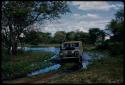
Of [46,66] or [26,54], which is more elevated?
[26,54]

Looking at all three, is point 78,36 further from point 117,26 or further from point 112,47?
point 117,26

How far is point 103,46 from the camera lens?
26.2ft

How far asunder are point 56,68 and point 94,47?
297 inches

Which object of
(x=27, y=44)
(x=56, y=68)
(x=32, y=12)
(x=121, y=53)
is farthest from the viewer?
(x=56, y=68)

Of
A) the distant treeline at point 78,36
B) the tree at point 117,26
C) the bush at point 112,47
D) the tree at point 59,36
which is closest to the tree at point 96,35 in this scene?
the distant treeline at point 78,36

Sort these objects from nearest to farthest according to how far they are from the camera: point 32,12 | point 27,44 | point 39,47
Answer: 1. point 39,47
2. point 27,44
3. point 32,12

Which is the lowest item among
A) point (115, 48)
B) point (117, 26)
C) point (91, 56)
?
point (91, 56)

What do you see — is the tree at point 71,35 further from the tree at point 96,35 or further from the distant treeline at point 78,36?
the tree at point 96,35

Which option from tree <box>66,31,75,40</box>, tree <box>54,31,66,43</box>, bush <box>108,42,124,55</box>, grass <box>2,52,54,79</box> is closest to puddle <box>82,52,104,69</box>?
bush <box>108,42,124,55</box>

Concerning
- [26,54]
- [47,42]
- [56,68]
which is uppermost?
[47,42]

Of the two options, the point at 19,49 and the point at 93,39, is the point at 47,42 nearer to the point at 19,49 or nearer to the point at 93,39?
the point at 93,39

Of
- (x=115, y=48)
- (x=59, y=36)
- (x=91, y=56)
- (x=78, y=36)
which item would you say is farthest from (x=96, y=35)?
(x=91, y=56)

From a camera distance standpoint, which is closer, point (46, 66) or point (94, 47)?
point (94, 47)

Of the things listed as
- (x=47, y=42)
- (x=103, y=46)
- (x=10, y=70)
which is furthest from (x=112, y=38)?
(x=10, y=70)
